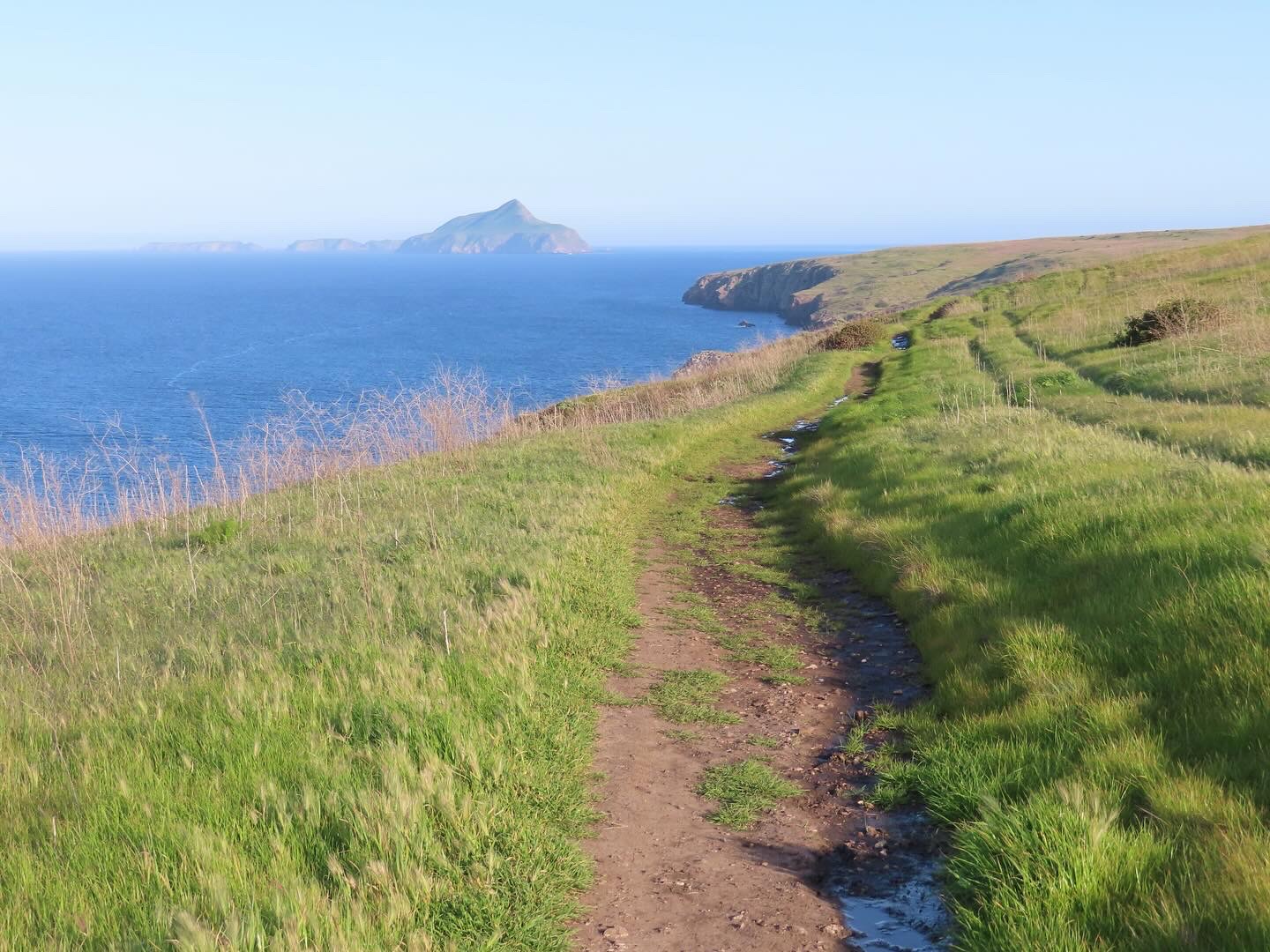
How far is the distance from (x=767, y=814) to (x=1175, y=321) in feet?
98.6

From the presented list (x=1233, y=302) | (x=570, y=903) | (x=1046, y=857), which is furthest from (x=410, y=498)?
(x=1233, y=302)

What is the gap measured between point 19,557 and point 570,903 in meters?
13.6

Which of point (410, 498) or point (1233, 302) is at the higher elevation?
point (1233, 302)

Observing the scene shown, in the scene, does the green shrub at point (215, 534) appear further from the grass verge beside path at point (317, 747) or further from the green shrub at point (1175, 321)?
the green shrub at point (1175, 321)

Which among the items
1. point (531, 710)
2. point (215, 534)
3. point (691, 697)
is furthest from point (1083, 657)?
point (215, 534)

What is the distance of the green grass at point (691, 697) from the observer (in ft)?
23.5

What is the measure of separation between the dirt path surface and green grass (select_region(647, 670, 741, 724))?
8cm

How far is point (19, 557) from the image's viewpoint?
1440cm

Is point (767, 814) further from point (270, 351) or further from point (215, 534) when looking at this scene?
point (270, 351)

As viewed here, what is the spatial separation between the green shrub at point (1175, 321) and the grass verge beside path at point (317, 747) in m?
25.3

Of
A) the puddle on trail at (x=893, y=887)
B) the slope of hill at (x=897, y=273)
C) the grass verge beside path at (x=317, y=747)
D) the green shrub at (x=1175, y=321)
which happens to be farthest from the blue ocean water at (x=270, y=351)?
the green shrub at (x=1175, y=321)

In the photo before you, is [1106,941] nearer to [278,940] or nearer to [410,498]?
[278,940]

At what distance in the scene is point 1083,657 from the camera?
20.7ft

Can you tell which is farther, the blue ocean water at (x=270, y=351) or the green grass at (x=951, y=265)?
the green grass at (x=951, y=265)
